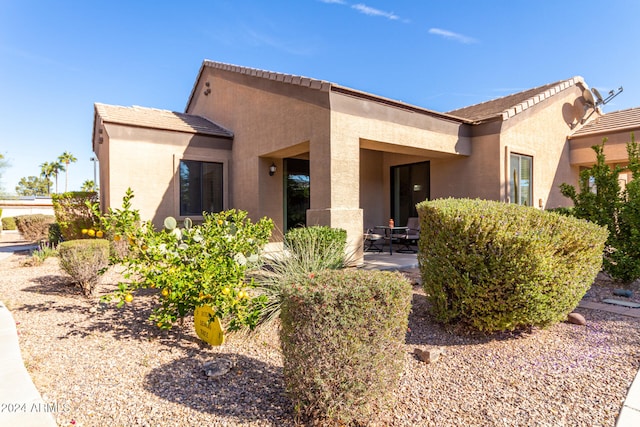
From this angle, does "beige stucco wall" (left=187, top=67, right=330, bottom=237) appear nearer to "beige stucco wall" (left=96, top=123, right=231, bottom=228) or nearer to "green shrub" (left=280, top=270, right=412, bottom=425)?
"beige stucco wall" (left=96, top=123, right=231, bottom=228)

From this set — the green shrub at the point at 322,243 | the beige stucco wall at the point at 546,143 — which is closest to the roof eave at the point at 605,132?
the beige stucco wall at the point at 546,143

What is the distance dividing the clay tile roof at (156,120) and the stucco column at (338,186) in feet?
18.2

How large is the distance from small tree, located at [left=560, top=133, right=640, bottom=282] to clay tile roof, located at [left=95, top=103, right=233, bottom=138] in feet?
33.9

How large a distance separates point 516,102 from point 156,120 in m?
11.9

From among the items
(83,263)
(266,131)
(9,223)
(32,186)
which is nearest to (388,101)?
(266,131)

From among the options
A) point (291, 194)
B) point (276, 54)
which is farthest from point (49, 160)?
point (291, 194)

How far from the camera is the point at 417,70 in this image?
1622 centimetres

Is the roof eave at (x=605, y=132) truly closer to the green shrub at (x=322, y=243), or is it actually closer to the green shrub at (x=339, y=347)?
the green shrub at (x=322, y=243)

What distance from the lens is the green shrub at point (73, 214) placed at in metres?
10.6

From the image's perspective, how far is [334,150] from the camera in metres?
7.66

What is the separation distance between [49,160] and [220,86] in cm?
5870

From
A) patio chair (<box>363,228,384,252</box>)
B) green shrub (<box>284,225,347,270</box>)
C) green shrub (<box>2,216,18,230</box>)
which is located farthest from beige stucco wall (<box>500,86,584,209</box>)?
green shrub (<box>2,216,18,230</box>)

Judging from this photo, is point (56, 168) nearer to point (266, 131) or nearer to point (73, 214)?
point (73, 214)

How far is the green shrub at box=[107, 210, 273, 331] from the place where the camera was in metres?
3.46
